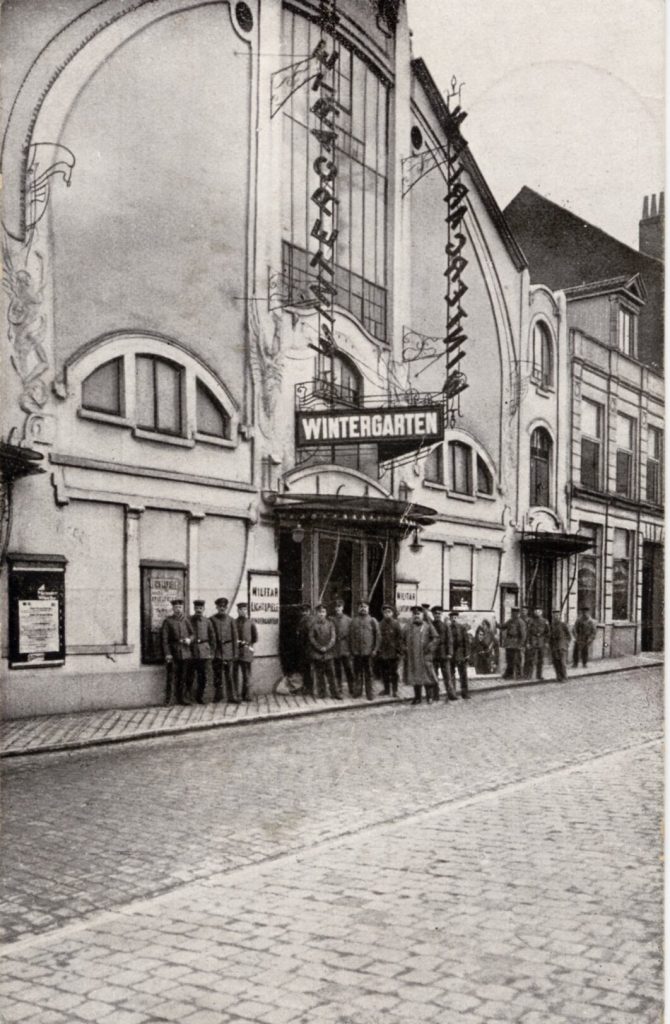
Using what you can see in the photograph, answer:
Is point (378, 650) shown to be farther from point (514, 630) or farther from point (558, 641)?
point (558, 641)

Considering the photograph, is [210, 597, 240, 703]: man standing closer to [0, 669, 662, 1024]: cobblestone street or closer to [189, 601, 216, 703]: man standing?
[189, 601, 216, 703]: man standing

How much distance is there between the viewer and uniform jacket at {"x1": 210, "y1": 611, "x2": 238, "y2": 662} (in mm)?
7365

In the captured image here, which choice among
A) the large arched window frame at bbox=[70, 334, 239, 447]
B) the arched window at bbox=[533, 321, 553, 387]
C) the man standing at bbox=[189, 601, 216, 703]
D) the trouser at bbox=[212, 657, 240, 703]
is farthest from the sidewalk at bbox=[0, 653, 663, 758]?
the arched window at bbox=[533, 321, 553, 387]

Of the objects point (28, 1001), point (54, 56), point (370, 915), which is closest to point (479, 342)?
point (54, 56)

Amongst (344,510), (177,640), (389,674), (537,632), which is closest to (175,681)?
(177,640)

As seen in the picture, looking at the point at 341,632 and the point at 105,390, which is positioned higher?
the point at 105,390

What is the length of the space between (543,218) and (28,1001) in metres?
7.38

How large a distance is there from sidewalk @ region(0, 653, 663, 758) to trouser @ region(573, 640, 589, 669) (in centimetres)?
95

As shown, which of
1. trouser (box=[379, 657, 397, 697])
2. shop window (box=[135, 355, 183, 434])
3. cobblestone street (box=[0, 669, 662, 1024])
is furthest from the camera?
trouser (box=[379, 657, 397, 697])

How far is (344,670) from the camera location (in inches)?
419

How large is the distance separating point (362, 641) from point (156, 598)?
259cm

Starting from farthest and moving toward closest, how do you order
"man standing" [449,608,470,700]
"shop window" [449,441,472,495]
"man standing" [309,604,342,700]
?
"man standing" [449,608,470,700] < "shop window" [449,441,472,495] < "man standing" [309,604,342,700]

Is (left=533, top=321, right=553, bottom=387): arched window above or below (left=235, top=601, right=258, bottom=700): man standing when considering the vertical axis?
above

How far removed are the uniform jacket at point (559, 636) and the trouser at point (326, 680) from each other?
9.17ft
